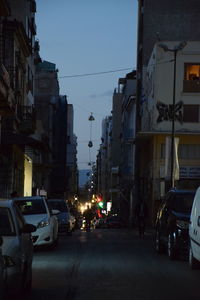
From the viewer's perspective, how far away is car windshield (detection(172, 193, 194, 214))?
824 inches

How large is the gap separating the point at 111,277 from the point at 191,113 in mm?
44475

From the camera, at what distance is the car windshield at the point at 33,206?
23812mm

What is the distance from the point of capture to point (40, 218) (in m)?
23.2

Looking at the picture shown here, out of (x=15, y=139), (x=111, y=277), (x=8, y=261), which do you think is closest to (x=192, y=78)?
(x=15, y=139)

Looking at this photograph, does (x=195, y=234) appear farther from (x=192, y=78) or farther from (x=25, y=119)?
(x=192, y=78)

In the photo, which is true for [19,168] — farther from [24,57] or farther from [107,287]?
[107,287]

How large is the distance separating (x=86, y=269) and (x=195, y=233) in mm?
2618

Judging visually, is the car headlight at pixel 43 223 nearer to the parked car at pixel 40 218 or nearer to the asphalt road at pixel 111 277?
→ the parked car at pixel 40 218

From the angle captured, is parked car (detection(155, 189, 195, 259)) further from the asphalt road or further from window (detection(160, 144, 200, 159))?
window (detection(160, 144, 200, 159))

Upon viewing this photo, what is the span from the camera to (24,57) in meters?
49.9

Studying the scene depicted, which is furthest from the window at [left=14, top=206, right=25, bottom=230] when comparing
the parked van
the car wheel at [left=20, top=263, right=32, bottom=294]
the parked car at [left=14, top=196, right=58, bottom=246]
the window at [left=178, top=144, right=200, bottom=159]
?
the window at [left=178, top=144, right=200, bottom=159]

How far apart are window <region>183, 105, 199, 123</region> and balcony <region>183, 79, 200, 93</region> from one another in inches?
48.7

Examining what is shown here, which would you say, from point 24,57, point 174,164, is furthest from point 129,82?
point 174,164

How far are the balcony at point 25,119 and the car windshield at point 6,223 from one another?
109 feet
